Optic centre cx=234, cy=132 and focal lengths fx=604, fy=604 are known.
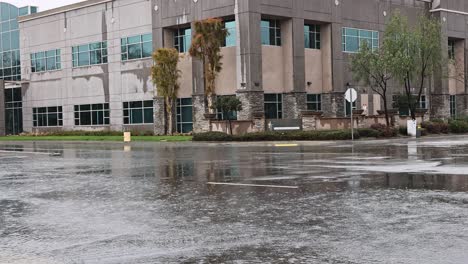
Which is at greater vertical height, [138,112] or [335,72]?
[335,72]

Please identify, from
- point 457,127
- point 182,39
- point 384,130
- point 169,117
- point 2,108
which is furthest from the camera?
point 2,108

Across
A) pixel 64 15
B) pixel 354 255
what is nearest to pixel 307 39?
pixel 64 15

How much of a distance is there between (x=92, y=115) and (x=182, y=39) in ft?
47.9

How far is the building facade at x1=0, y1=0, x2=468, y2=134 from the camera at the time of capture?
48.9 m

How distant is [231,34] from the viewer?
49.1m

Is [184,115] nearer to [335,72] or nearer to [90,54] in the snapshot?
[335,72]

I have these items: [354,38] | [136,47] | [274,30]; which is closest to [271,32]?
[274,30]

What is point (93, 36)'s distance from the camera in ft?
201

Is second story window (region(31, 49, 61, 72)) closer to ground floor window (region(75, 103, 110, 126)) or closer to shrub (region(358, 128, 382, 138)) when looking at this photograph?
ground floor window (region(75, 103, 110, 126))

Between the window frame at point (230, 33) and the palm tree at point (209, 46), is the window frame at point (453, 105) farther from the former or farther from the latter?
the palm tree at point (209, 46)

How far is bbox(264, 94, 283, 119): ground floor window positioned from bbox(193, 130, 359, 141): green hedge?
8655 millimetres

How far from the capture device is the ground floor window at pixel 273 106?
4977cm

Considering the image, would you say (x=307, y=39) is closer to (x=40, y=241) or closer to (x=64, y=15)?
(x=64, y=15)

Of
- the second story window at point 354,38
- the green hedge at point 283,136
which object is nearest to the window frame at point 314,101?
the second story window at point 354,38
